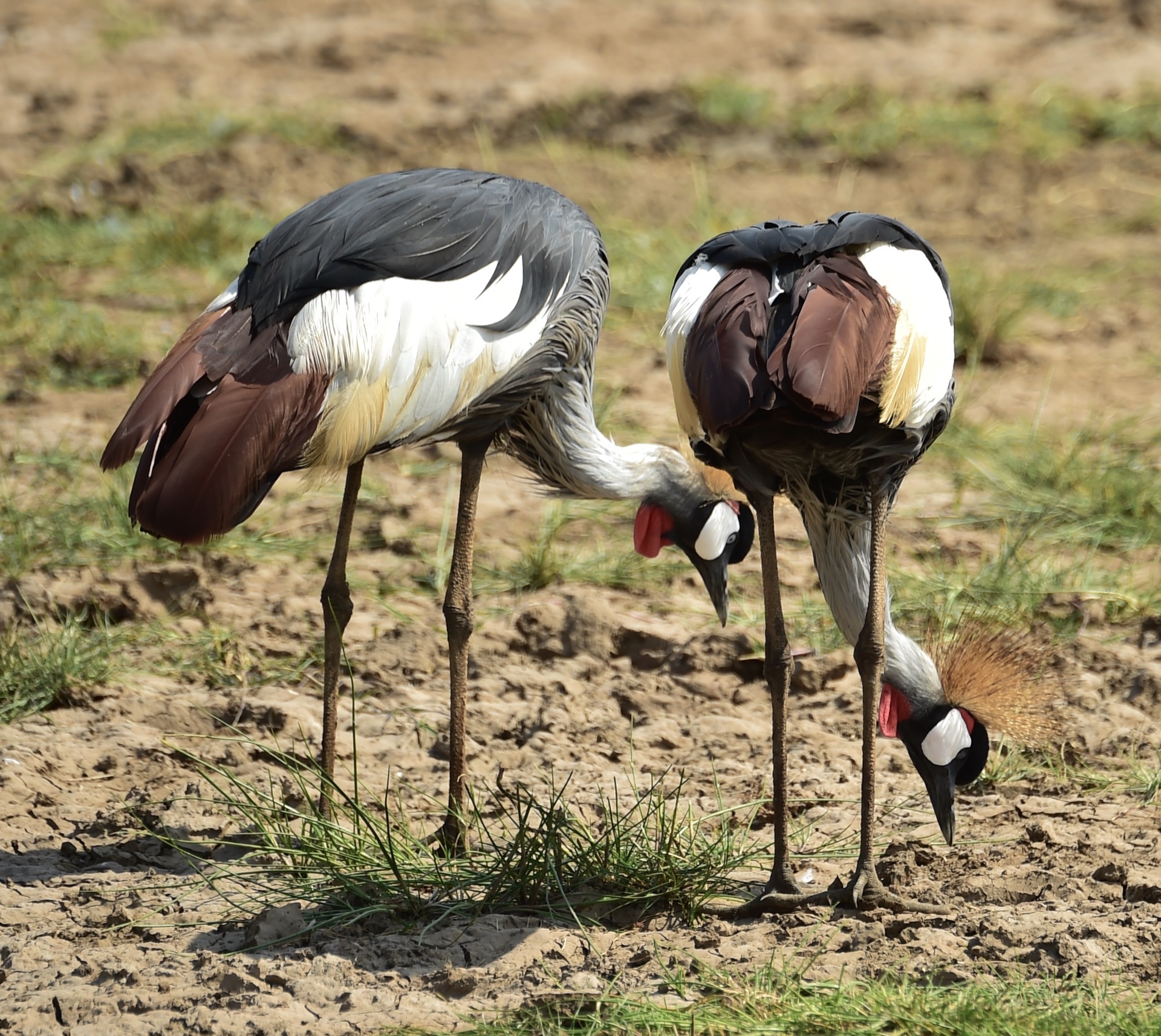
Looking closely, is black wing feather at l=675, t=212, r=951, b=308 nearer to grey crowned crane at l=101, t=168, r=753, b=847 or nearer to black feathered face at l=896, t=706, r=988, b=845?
grey crowned crane at l=101, t=168, r=753, b=847

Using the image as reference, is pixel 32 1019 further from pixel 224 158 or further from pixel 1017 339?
pixel 224 158

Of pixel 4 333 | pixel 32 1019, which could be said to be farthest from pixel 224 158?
pixel 32 1019

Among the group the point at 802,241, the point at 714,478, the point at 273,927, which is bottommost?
the point at 273,927

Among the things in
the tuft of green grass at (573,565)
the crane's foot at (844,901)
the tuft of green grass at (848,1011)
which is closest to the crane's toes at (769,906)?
the crane's foot at (844,901)

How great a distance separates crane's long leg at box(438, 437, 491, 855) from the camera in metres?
3.92

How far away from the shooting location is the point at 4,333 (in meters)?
6.97

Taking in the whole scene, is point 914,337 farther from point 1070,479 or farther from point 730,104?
point 730,104

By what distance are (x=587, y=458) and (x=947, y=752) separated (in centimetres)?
129

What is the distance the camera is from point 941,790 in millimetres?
3803

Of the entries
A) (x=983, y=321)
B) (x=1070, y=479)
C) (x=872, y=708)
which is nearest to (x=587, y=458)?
(x=872, y=708)

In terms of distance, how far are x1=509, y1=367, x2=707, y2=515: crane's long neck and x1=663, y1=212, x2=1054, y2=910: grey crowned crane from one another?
2.06 ft

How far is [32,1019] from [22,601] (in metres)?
2.13

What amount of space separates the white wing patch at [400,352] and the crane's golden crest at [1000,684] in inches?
53.1

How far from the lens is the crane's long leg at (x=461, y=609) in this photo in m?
3.92
